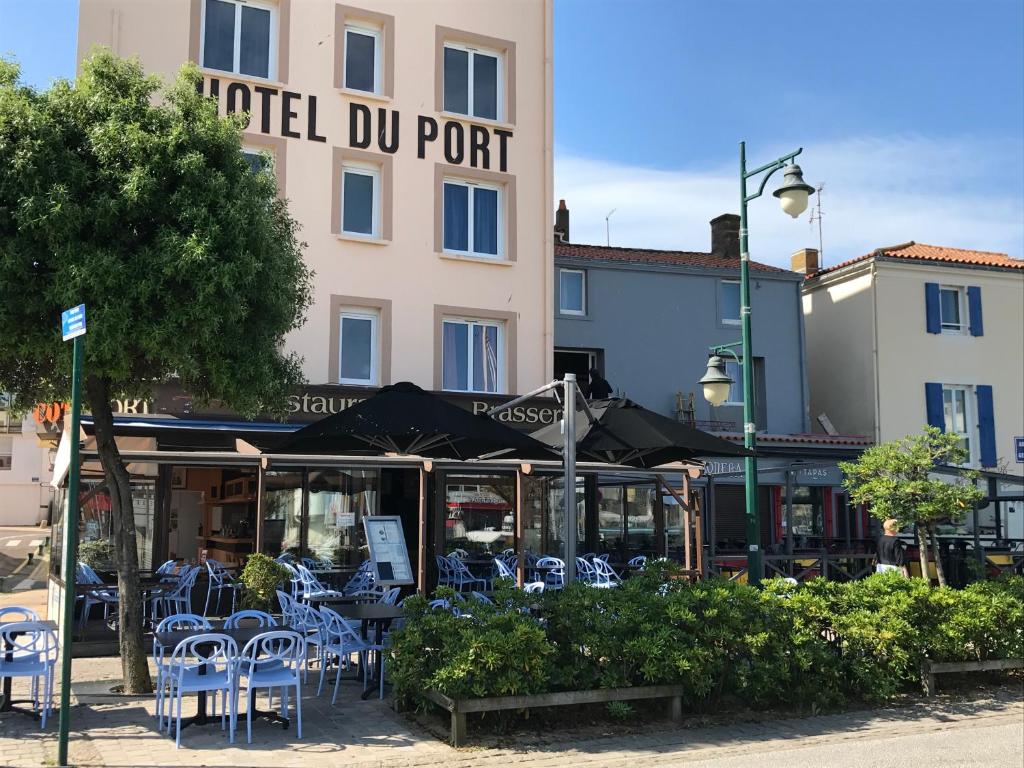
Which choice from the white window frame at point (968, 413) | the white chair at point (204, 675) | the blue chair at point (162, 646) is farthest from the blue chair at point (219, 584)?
the white window frame at point (968, 413)

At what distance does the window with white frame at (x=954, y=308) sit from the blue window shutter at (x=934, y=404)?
1860 mm

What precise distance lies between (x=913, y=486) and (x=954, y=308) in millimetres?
18289

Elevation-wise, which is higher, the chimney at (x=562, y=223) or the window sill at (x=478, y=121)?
the chimney at (x=562, y=223)

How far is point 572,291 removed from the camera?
24.1 metres

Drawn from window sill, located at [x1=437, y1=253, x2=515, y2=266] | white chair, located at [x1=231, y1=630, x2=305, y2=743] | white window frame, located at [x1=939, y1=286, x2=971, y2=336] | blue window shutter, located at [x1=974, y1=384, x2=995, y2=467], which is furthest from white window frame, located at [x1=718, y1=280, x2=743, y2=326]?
white chair, located at [x1=231, y1=630, x2=305, y2=743]

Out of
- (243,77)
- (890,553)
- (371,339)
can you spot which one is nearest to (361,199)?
(371,339)

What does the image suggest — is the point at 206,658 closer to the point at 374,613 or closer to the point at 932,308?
the point at 374,613

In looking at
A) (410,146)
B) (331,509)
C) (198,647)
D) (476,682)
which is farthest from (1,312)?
(410,146)

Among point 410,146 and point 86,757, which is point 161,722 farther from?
point 410,146

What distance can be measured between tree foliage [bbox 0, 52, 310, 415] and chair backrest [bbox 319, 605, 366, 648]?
6.89ft

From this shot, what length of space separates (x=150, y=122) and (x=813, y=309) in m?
22.8

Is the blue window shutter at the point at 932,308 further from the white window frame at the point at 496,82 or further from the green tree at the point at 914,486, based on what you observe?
the green tree at the point at 914,486

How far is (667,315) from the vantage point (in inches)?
974

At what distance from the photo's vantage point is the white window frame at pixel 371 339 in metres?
17.2
